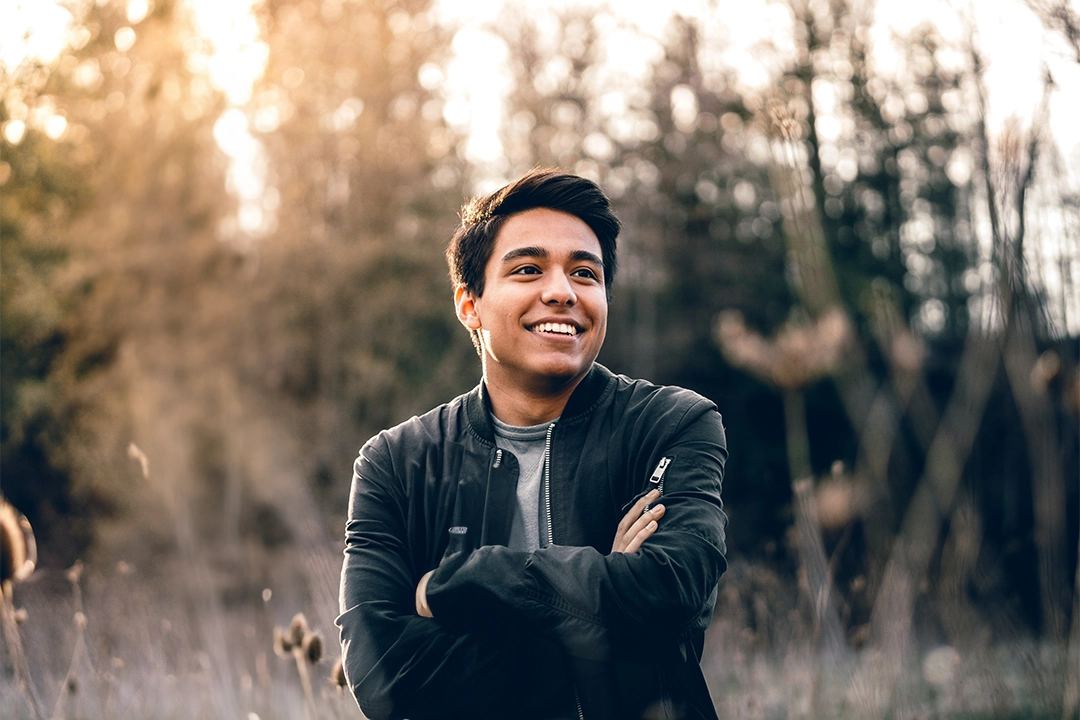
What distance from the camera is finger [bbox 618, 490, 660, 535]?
2342 millimetres

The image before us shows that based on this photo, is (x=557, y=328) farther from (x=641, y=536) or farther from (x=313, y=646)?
(x=313, y=646)

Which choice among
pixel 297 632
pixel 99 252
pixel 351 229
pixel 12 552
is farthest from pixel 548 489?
pixel 99 252

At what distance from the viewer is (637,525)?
2309 millimetres

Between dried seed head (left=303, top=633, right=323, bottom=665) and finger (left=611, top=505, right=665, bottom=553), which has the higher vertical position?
finger (left=611, top=505, right=665, bottom=553)

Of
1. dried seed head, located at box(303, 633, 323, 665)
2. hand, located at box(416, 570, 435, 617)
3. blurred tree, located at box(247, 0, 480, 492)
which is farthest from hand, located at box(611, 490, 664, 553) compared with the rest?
blurred tree, located at box(247, 0, 480, 492)

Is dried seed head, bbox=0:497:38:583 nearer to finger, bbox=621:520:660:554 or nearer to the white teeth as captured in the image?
the white teeth

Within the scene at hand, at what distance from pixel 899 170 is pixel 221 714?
12.6m

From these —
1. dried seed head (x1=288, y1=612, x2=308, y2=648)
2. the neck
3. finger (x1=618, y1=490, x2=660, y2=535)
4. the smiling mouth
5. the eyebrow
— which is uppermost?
the eyebrow

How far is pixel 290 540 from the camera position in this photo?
14086 millimetres

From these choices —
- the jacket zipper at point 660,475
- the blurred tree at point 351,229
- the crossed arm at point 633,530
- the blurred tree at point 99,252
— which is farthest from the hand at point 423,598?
the blurred tree at point 99,252

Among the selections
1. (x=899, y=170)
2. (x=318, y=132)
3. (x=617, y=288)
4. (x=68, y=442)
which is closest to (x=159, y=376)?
(x=68, y=442)

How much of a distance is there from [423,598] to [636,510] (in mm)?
560

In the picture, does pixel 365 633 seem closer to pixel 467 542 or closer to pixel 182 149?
pixel 467 542

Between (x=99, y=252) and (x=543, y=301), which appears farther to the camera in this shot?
(x=99, y=252)
